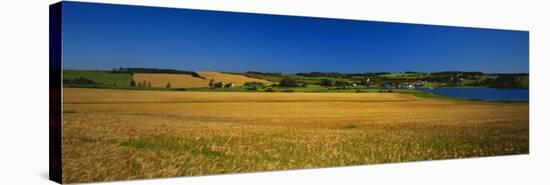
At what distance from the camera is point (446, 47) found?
13828 millimetres

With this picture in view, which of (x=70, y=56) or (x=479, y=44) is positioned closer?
(x=70, y=56)

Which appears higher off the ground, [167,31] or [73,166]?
[167,31]

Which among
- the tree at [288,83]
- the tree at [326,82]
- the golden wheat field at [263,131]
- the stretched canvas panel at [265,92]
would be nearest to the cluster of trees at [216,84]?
the stretched canvas panel at [265,92]

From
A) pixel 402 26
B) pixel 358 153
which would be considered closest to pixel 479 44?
pixel 402 26

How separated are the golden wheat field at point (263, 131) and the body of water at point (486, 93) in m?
0.14

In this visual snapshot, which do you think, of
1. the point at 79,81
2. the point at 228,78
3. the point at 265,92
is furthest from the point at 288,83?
the point at 79,81

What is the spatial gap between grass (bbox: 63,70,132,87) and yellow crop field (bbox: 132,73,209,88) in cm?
14

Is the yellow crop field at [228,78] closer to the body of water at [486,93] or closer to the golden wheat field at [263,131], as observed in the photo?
the golden wheat field at [263,131]

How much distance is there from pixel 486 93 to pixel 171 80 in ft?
21.7

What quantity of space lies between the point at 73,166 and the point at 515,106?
29.0ft

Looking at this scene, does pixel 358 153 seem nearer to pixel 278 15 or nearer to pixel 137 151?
pixel 278 15

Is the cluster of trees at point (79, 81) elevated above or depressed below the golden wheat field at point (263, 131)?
above

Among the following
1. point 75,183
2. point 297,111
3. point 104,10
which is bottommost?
point 75,183

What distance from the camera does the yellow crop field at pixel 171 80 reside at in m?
10.9
